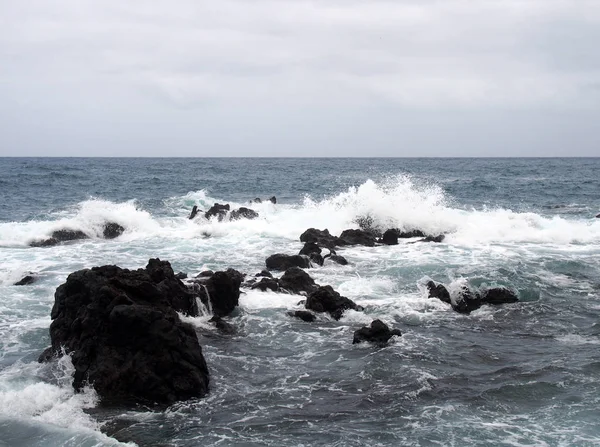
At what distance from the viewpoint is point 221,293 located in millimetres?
14469

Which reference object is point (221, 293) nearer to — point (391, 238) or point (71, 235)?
point (391, 238)

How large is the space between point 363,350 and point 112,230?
1719 cm

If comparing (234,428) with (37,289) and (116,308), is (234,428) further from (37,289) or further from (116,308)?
(37,289)

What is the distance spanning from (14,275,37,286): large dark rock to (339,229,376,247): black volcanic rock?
11.5 meters

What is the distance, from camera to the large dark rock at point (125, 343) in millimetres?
9852

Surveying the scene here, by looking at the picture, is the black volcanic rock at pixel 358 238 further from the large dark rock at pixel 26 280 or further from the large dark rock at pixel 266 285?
the large dark rock at pixel 26 280

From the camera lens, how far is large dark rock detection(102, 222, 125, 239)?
85.0 ft

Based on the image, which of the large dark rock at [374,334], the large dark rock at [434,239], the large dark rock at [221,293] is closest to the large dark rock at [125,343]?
the large dark rock at [221,293]

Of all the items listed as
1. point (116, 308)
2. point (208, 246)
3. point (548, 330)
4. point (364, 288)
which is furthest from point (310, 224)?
point (116, 308)

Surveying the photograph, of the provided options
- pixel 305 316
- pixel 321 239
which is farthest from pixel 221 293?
pixel 321 239

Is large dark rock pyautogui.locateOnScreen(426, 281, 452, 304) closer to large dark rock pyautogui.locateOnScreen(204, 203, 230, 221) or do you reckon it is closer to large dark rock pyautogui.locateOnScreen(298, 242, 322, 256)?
large dark rock pyautogui.locateOnScreen(298, 242, 322, 256)

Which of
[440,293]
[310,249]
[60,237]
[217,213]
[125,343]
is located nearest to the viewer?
[125,343]

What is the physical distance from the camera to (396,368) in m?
11.0

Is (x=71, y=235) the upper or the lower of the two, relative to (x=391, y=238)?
lower
